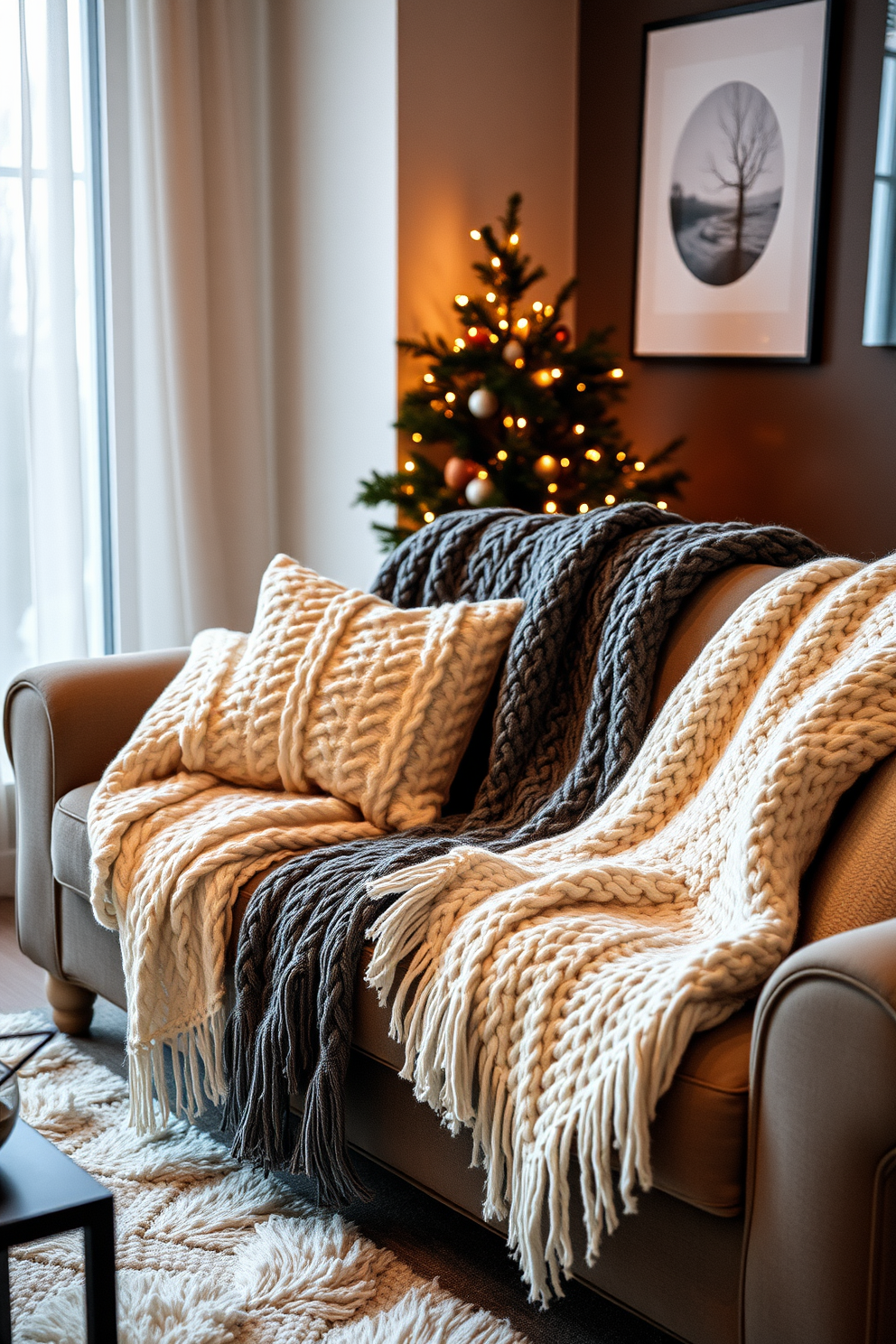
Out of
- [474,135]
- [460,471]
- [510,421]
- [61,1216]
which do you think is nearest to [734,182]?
[474,135]

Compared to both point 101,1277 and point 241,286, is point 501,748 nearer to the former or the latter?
point 101,1277

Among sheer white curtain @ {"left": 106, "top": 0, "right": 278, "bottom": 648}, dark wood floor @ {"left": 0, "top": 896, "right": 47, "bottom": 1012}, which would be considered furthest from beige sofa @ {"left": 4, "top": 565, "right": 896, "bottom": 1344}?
sheer white curtain @ {"left": 106, "top": 0, "right": 278, "bottom": 648}

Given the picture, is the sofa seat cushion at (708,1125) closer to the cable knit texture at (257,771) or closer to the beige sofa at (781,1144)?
the beige sofa at (781,1144)

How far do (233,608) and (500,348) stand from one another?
1.05 metres

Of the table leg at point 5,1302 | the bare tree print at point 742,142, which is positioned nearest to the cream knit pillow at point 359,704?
the table leg at point 5,1302

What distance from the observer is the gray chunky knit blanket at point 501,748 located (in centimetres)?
177

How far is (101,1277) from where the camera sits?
1382 mm

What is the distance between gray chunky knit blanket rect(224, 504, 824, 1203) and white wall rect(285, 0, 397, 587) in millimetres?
1104

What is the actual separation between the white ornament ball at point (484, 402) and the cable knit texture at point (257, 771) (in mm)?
984

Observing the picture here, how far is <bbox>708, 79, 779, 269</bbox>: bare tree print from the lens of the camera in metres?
3.27

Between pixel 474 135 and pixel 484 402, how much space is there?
793 millimetres

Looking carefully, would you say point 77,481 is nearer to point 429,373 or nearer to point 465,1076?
point 429,373

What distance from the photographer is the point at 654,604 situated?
207cm

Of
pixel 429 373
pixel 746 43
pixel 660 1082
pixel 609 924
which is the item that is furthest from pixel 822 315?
pixel 660 1082
